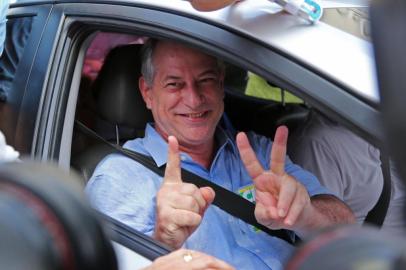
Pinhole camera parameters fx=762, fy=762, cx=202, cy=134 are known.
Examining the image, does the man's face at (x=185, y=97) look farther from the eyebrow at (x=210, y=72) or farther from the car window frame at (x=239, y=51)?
the car window frame at (x=239, y=51)

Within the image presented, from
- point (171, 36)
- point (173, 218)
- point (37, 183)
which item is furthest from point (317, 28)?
point (37, 183)

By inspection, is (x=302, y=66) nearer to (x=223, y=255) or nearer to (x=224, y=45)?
(x=224, y=45)

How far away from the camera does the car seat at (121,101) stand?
108 inches

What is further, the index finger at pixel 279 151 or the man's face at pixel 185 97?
the man's face at pixel 185 97

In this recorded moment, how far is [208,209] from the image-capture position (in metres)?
2.34

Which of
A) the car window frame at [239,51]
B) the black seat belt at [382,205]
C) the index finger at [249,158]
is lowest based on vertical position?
the black seat belt at [382,205]

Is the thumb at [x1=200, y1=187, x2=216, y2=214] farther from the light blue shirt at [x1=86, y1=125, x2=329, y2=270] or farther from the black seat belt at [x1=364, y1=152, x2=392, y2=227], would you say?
the black seat belt at [x1=364, y1=152, x2=392, y2=227]

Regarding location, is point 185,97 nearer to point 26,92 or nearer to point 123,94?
point 123,94

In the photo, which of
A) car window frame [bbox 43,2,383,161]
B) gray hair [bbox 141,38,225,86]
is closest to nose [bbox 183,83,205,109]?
gray hair [bbox 141,38,225,86]

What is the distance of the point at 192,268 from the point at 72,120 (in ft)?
2.54

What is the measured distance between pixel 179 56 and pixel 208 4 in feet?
1.71

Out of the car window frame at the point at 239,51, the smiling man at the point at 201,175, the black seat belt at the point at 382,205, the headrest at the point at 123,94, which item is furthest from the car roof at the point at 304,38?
the black seat belt at the point at 382,205

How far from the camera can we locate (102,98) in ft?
9.16

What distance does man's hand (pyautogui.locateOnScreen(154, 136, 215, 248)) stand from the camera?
6.84 ft
